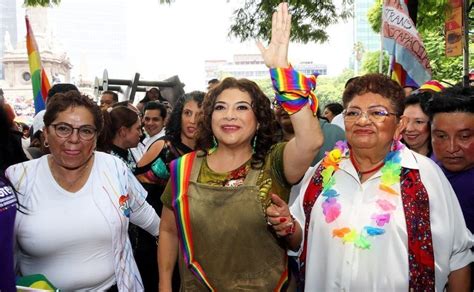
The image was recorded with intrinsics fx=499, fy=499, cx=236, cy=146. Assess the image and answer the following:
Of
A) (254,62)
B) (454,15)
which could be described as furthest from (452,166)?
(254,62)

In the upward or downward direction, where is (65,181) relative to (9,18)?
downward

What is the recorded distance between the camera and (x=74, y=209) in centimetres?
282

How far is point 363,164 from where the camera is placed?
8.71ft

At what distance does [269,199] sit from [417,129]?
1801mm

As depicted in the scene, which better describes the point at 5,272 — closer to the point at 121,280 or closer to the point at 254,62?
the point at 121,280

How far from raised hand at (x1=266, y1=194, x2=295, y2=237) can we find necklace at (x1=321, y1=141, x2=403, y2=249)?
24 centimetres

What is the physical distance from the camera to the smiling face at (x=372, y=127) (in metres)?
2.54

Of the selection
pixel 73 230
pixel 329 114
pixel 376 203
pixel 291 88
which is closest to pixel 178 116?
pixel 73 230

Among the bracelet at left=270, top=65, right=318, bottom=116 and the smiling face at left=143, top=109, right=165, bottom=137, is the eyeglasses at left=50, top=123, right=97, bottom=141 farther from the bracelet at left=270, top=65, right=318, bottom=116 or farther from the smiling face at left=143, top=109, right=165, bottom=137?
the smiling face at left=143, top=109, right=165, bottom=137

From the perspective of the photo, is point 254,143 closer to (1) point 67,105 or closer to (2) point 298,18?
(1) point 67,105

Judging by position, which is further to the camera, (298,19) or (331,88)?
(331,88)

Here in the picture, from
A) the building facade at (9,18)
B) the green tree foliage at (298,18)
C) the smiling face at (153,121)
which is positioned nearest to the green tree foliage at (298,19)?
the green tree foliage at (298,18)

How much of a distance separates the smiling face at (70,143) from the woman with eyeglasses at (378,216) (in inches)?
47.8

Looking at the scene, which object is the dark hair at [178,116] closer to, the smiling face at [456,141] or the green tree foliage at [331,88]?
the smiling face at [456,141]
